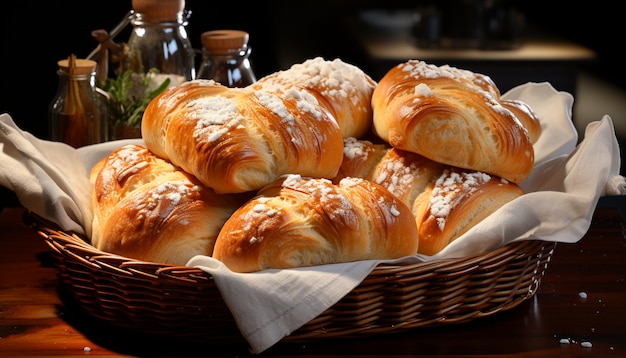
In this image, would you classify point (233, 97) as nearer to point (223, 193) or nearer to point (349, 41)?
→ point (223, 193)

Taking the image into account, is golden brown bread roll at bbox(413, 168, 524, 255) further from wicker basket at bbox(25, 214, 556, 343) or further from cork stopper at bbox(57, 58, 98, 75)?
cork stopper at bbox(57, 58, 98, 75)

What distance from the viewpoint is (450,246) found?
45.8 inches

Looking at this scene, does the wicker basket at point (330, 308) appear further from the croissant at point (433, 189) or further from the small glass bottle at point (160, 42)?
the small glass bottle at point (160, 42)

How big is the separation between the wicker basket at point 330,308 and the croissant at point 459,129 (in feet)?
0.47

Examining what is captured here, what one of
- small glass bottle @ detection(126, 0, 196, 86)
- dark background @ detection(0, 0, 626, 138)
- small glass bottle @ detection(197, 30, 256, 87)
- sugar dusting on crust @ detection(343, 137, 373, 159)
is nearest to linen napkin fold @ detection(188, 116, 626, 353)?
sugar dusting on crust @ detection(343, 137, 373, 159)

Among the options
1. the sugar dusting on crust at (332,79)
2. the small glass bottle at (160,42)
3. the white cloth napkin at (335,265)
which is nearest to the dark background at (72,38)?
the small glass bottle at (160,42)

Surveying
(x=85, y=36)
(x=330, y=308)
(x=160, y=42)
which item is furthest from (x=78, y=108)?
(x=85, y=36)

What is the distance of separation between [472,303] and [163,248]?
0.43 meters

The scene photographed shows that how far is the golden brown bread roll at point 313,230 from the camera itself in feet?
3.55

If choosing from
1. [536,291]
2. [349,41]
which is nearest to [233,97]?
[536,291]

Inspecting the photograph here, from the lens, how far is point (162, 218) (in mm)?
1160

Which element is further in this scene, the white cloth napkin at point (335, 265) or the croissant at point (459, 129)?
the croissant at point (459, 129)

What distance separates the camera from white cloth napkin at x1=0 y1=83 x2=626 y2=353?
105 cm

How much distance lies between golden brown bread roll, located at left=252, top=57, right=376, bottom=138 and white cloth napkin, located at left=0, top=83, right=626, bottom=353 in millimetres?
295
